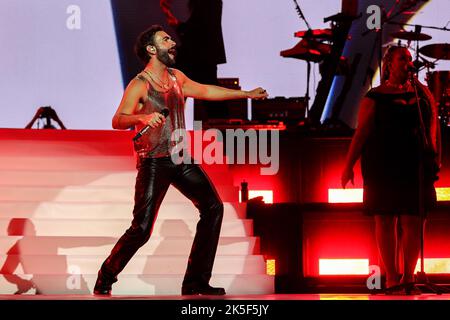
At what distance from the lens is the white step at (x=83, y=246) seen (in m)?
5.88

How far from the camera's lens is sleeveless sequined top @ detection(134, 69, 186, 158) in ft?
15.9

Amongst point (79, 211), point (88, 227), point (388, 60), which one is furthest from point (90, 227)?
point (388, 60)

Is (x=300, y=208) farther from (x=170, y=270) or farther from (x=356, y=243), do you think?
(x=170, y=270)

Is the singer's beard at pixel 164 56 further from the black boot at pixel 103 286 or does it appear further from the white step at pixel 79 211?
the white step at pixel 79 211

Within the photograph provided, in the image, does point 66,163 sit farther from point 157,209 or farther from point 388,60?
point 388,60

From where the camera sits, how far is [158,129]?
4844mm

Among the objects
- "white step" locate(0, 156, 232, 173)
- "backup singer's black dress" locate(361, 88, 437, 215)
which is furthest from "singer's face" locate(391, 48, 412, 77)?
"white step" locate(0, 156, 232, 173)

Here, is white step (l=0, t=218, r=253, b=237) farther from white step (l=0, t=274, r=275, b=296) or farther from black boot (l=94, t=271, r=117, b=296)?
black boot (l=94, t=271, r=117, b=296)

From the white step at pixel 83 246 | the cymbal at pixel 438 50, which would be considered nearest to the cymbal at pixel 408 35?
the cymbal at pixel 438 50

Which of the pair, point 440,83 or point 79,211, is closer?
point 79,211

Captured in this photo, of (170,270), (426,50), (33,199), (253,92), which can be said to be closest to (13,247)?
(33,199)

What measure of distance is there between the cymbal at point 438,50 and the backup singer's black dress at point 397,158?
4.56 metres

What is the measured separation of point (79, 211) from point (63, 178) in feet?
1.82

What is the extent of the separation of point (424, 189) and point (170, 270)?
1.95 metres
